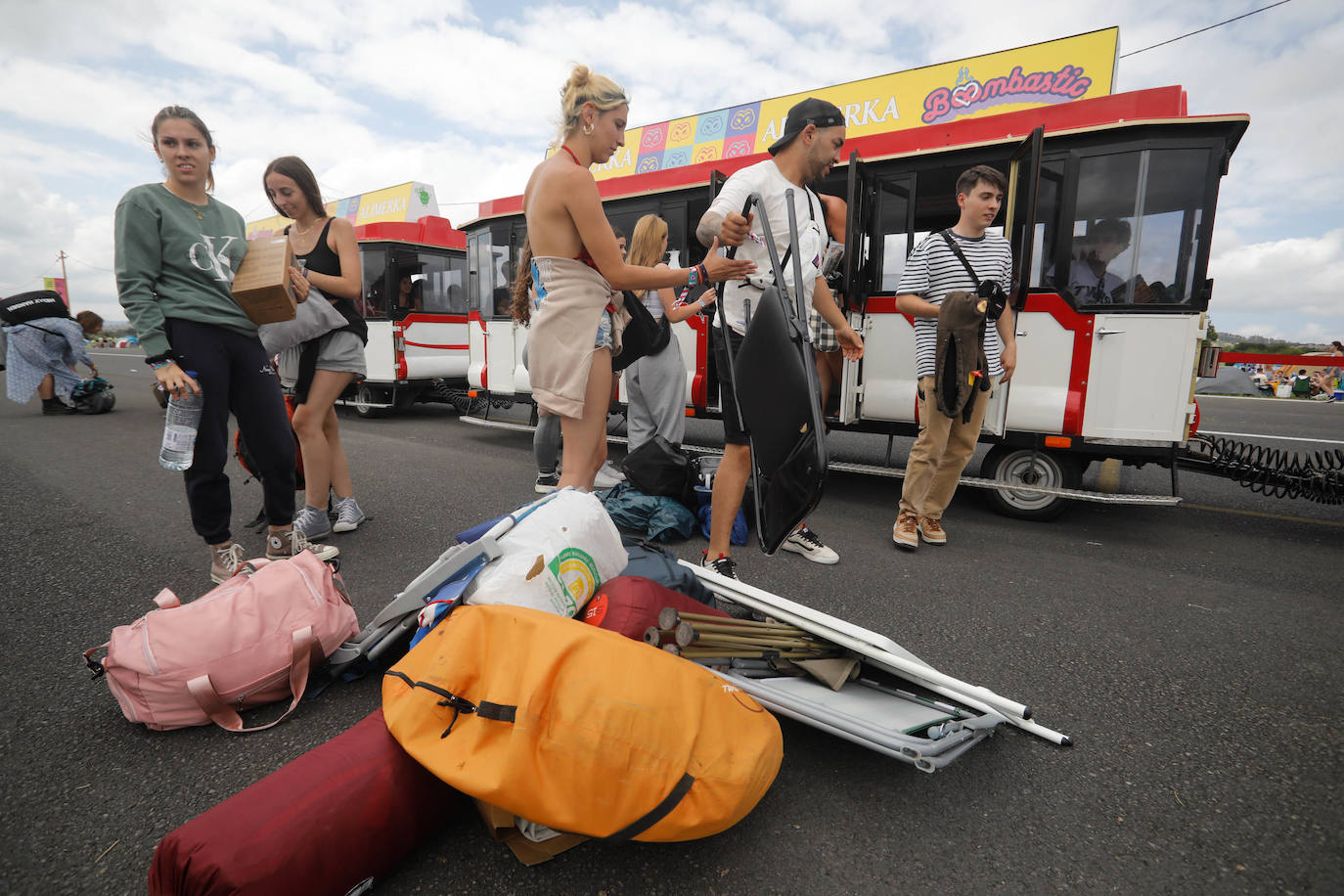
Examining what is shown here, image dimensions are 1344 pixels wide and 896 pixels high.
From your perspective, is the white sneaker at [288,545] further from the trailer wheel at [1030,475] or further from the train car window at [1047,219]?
the train car window at [1047,219]

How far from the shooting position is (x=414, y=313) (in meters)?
9.38

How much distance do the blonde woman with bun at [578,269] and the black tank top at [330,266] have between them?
1.57 m

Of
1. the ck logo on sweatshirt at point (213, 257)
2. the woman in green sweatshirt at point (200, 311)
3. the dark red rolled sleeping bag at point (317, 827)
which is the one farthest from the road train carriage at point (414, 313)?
the dark red rolled sleeping bag at point (317, 827)

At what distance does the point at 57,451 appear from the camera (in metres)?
6.39

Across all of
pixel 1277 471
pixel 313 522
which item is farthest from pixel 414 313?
pixel 1277 471

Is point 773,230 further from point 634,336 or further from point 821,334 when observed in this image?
point 821,334

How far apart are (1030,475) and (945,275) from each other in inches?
72.1

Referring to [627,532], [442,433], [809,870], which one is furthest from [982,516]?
[442,433]

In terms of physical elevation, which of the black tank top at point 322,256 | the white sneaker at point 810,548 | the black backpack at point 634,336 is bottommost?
the white sneaker at point 810,548

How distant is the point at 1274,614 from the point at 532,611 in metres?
3.41

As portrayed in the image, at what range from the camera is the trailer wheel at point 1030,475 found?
14.4 feet

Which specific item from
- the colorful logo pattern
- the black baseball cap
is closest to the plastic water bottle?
the black baseball cap

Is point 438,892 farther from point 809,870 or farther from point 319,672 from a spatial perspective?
point 319,672

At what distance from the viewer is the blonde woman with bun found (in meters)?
2.34
